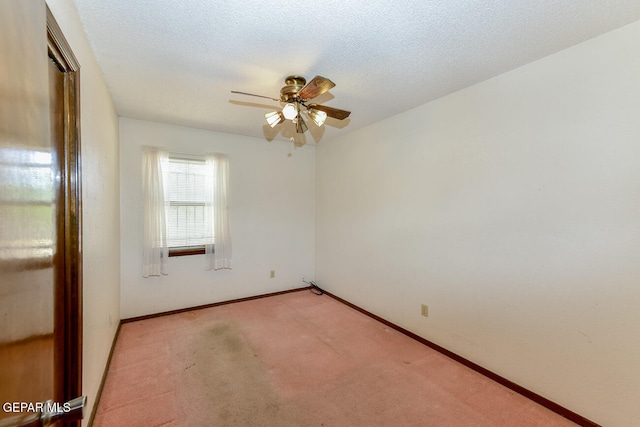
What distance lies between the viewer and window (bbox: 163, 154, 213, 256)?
3551mm

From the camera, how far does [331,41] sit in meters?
1.78

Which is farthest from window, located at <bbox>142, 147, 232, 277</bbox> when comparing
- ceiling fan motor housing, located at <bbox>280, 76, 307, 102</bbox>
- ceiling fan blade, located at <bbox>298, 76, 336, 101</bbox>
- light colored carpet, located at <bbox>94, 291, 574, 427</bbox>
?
ceiling fan blade, located at <bbox>298, 76, 336, 101</bbox>

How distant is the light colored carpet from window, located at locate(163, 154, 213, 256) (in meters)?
1.00

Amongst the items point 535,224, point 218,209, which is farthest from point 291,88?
point 218,209

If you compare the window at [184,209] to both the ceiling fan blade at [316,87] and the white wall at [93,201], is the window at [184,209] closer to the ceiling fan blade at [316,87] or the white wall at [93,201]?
the white wall at [93,201]

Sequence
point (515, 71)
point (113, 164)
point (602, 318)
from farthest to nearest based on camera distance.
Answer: point (113, 164), point (515, 71), point (602, 318)

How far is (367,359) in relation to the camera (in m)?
2.55

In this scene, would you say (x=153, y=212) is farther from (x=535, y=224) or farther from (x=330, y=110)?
(x=535, y=224)

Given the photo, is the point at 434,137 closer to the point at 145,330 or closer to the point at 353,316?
the point at 353,316

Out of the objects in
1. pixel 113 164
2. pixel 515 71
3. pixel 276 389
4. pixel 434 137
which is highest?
pixel 515 71

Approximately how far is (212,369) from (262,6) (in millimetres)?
2701

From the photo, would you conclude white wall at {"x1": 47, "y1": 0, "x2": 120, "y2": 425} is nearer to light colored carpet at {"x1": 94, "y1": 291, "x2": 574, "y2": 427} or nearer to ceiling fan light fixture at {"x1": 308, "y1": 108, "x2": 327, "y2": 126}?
light colored carpet at {"x1": 94, "y1": 291, "x2": 574, "y2": 427}

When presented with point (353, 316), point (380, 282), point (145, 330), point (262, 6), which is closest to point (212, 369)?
point (145, 330)

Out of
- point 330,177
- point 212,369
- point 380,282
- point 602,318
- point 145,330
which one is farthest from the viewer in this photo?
point 330,177
